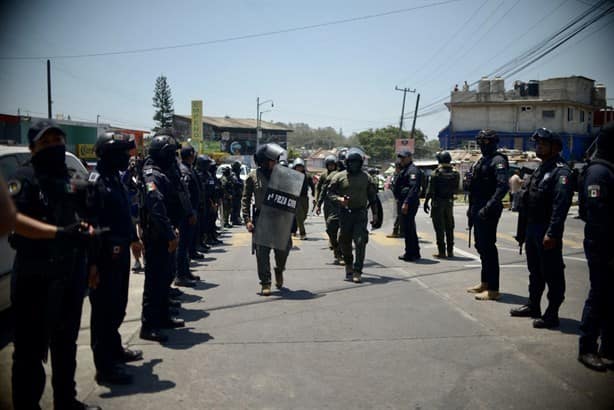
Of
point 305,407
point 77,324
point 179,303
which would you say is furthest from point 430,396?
point 179,303

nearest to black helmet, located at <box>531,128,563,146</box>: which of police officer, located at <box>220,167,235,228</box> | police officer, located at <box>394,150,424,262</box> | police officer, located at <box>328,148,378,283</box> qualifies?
police officer, located at <box>328,148,378,283</box>

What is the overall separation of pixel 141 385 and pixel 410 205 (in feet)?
23.6

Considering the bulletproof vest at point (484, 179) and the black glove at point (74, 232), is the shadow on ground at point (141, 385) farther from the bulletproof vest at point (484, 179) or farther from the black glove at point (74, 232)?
the bulletproof vest at point (484, 179)

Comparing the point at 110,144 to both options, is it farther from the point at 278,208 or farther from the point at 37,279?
the point at 278,208

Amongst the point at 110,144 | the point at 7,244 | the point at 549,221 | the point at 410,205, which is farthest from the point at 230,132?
the point at 110,144

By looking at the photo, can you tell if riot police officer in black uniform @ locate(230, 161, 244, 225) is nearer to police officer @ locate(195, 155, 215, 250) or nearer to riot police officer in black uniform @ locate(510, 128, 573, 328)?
police officer @ locate(195, 155, 215, 250)

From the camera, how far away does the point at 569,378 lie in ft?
14.2

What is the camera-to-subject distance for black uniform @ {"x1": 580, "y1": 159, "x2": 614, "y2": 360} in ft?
14.8

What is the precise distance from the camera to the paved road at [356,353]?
13.1 feet

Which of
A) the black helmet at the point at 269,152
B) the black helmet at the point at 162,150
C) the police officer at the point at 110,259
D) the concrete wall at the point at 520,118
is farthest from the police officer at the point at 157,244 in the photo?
the concrete wall at the point at 520,118

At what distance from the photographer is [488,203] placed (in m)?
6.88

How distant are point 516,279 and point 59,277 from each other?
24.1 feet

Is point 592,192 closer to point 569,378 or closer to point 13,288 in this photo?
point 569,378

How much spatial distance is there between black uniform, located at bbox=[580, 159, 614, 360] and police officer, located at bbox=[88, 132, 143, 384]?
13.6 feet
